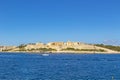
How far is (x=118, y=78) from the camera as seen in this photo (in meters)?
70.4

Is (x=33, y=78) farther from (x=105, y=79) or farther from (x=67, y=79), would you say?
(x=105, y=79)

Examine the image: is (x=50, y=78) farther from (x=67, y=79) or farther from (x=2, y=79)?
(x=2, y=79)

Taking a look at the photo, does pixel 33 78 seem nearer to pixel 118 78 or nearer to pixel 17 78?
pixel 17 78

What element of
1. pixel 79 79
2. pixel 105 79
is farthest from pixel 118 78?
Result: pixel 79 79

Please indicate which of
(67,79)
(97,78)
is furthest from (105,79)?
(67,79)

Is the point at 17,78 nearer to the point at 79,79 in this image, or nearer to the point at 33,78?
the point at 33,78

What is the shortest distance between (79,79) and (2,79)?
14.8 meters

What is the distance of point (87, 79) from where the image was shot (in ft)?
228

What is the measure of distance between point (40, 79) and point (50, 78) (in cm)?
302

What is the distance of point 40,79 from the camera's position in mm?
68938

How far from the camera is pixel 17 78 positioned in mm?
70000

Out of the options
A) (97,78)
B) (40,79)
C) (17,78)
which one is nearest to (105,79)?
(97,78)

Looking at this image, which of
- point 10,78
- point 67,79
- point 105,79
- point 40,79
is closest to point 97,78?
point 105,79

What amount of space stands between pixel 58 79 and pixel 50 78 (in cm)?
266
